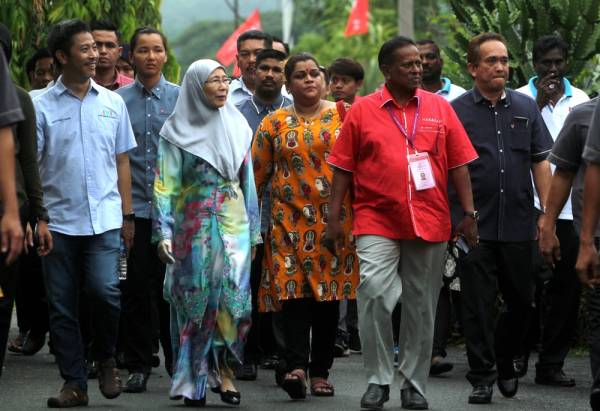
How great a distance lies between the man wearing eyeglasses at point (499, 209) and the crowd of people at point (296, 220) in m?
0.01

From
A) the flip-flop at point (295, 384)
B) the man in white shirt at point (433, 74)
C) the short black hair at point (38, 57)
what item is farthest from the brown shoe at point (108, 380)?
the man in white shirt at point (433, 74)

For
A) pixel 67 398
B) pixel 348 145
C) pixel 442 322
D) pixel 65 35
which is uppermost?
pixel 65 35

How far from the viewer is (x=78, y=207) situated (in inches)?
384

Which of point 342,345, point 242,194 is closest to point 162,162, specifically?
point 242,194

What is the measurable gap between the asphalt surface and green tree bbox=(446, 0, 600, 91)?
2.76 meters

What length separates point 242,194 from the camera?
9.95 metres

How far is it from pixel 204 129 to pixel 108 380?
5.12 feet

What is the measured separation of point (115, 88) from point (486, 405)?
12.3 feet

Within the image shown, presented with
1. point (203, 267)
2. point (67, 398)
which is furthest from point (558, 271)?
point (67, 398)

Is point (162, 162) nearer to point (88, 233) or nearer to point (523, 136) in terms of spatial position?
point (88, 233)

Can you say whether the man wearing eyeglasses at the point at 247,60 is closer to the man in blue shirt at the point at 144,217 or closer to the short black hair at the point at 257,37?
the short black hair at the point at 257,37

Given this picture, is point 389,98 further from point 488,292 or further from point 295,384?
point 295,384

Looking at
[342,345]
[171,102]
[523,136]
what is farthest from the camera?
[342,345]

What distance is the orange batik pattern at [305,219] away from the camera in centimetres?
Answer: 1031
